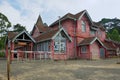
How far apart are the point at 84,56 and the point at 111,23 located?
2520 inches

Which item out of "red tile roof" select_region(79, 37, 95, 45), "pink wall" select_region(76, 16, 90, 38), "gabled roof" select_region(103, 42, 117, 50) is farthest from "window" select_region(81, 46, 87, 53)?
"gabled roof" select_region(103, 42, 117, 50)

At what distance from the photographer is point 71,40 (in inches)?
1245

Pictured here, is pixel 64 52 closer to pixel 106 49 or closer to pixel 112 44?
pixel 106 49

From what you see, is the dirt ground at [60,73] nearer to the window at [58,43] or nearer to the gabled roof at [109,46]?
the window at [58,43]

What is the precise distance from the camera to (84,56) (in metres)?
32.5

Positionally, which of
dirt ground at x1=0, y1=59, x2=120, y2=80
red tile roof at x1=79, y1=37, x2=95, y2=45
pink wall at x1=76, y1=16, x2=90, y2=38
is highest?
pink wall at x1=76, y1=16, x2=90, y2=38

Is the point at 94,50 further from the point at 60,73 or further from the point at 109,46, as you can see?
the point at 60,73

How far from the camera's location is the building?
2954 centimetres

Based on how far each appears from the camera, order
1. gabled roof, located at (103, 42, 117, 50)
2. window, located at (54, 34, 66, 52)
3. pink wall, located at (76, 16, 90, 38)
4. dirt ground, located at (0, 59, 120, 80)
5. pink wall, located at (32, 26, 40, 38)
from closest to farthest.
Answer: dirt ground, located at (0, 59, 120, 80)
window, located at (54, 34, 66, 52)
pink wall, located at (76, 16, 90, 38)
gabled roof, located at (103, 42, 117, 50)
pink wall, located at (32, 26, 40, 38)

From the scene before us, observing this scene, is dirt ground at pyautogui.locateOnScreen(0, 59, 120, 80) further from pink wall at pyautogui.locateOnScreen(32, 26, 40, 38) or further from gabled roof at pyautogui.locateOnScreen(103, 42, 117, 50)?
gabled roof at pyautogui.locateOnScreen(103, 42, 117, 50)

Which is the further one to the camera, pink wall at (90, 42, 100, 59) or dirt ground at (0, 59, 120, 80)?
pink wall at (90, 42, 100, 59)

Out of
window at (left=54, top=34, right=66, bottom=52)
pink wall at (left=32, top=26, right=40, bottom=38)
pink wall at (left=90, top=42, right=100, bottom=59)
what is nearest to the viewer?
window at (left=54, top=34, right=66, bottom=52)

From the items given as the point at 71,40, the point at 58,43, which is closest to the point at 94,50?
the point at 71,40

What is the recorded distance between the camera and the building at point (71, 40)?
2954cm
